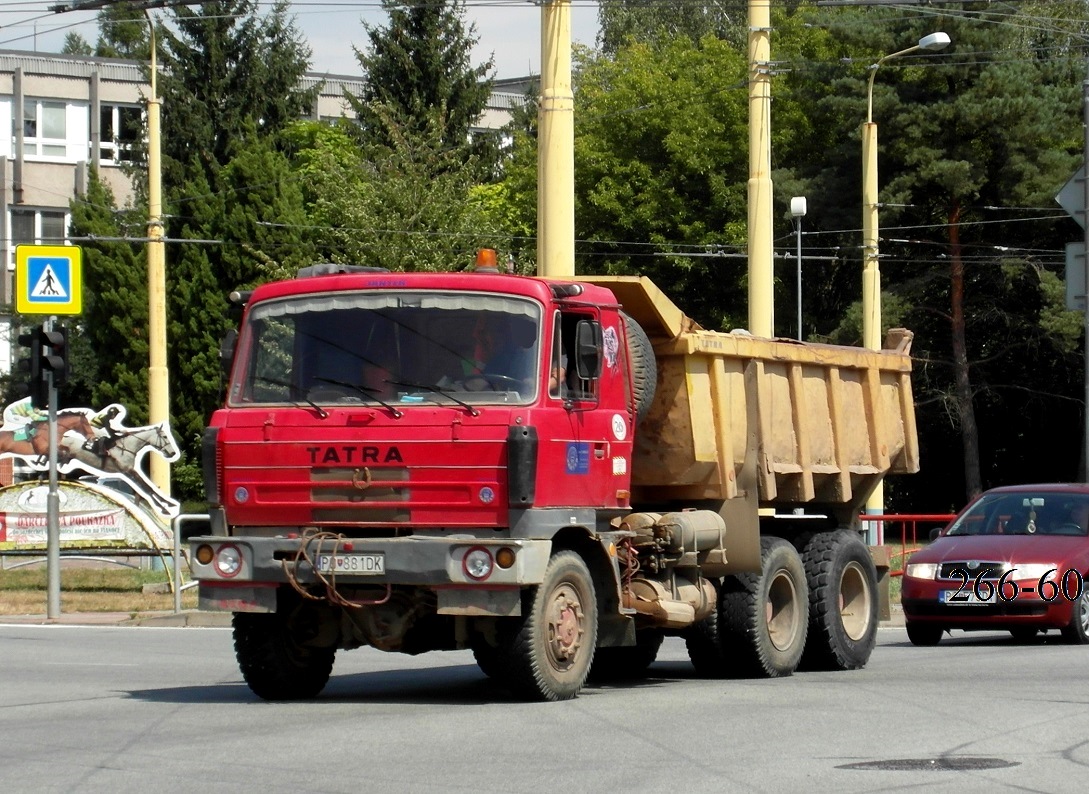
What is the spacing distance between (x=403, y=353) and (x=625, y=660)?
13.8 feet

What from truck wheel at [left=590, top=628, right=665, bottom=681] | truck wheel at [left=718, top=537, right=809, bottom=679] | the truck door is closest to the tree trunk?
truck wheel at [left=718, top=537, right=809, bottom=679]

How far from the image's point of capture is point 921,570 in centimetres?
1844

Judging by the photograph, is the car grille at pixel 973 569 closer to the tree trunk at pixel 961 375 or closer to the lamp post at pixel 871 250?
the lamp post at pixel 871 250

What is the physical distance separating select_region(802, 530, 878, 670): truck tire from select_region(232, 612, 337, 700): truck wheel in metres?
4.42

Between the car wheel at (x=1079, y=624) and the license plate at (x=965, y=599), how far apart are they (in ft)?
2.62

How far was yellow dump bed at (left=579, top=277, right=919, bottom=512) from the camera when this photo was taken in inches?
531

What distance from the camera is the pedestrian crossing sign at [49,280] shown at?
→ 74.2 feet

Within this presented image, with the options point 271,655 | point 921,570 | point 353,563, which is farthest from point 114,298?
point 353,563

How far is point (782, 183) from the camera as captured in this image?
52281 millimetres

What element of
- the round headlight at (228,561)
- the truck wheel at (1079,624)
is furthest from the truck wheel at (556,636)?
the truck wheel at (1079,624)

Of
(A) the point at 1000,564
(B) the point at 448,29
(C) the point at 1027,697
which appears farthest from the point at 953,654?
(B) the point at 448,29

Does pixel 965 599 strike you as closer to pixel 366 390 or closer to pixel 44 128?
pixel 366 390

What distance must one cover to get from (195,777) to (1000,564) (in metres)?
11.0

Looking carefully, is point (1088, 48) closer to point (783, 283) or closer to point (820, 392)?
point (783, 283)
